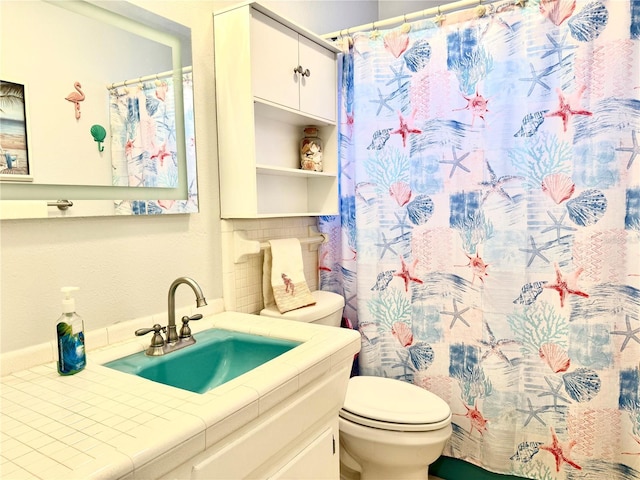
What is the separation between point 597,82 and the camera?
153 cm

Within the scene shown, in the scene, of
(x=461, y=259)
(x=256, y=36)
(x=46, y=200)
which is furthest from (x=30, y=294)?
(x=461, y=259)

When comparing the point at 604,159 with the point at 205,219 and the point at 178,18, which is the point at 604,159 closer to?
the point at 205,219

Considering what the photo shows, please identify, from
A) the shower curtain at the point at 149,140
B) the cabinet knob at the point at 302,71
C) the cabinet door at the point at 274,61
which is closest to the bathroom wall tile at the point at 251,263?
the shower curtain at the point at 149,140

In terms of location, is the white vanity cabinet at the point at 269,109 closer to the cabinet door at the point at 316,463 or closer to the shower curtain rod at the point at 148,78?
the shower curtain rod at the point at 148,78

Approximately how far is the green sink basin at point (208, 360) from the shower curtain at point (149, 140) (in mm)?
416

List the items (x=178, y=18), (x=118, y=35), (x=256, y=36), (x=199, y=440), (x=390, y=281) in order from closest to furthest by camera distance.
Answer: (x=199, y=440) < (x=118, y=35) < (x=178, y=18) < (x=256, y=36) < (x=390, y=281)

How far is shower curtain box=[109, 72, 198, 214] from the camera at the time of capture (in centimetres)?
119

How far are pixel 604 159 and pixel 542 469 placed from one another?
122cm

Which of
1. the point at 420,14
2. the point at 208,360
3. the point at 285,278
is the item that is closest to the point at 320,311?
the point at 285,278

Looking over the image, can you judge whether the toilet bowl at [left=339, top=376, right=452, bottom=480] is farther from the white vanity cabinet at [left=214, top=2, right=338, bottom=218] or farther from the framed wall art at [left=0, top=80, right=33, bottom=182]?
the framed wall art at [left=0, top=80, right=33, bottom=182]

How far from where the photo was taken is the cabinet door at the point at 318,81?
1.75 meters

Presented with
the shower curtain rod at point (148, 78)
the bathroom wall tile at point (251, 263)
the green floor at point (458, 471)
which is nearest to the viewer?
the shower curtain rod at point (148, 78)

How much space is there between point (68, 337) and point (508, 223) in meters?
1.52

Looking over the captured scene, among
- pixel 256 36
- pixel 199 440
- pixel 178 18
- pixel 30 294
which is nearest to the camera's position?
pixel 199 440
